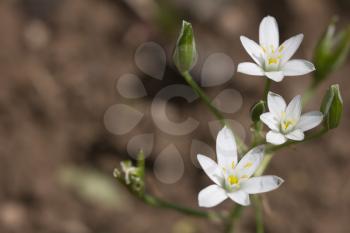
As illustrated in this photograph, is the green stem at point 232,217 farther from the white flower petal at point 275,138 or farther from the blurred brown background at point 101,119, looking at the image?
the blurred brown background at point 101,119

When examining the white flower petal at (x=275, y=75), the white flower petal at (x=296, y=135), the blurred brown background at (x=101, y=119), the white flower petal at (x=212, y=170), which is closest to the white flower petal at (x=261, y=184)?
the white flower petal at (x=212, y=170)

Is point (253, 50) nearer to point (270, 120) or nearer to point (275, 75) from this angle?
point (275, 75)

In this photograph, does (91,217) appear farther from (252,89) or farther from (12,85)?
(252,89)

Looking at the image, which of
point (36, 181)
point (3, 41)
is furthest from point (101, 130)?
point (3, 41)

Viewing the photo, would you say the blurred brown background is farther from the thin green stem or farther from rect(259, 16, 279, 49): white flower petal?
rect(259, 16, 279, 49): white flower petal

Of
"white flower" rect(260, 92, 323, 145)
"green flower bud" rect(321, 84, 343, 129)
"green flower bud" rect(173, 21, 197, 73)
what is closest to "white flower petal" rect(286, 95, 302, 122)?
"white flower" rect(260, 92, 323, 145)
